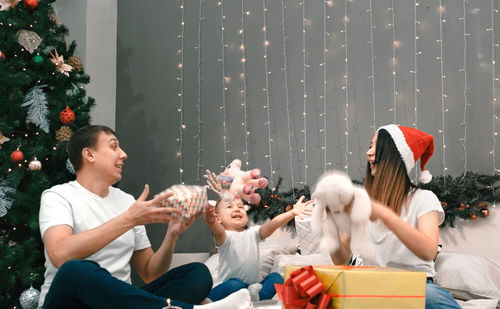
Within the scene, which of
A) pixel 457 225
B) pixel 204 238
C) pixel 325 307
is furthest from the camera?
pixel 204 238

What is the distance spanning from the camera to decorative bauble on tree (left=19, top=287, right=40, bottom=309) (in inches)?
128

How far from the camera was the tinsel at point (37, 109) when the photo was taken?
350 cm

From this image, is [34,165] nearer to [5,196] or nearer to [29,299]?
[5,196]

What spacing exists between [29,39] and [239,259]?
1.96 metres

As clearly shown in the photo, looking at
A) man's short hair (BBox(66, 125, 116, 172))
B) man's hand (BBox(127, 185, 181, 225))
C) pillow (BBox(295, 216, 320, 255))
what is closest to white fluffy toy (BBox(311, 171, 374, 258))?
man's hand (BBox(127, 185, 181, 225))

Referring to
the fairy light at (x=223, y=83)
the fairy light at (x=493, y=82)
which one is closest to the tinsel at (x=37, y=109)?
the fairy light at (x=223, y=83)

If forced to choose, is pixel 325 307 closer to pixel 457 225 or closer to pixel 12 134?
pixel 457 225

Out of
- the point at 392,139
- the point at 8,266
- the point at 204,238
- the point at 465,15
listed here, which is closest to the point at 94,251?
the point at 392,139

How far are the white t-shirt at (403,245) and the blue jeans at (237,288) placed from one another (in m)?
0.87

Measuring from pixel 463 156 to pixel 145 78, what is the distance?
8.59 ft

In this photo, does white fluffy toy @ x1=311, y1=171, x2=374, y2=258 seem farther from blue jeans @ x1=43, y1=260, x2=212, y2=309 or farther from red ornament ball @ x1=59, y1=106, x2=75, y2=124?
red ornament ball @ x1=59, y1=106, x2=75, y2=124

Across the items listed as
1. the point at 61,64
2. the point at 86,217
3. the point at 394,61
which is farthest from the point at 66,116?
the point at 394,61

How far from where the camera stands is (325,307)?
1571 millimetres

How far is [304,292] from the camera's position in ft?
5.23
